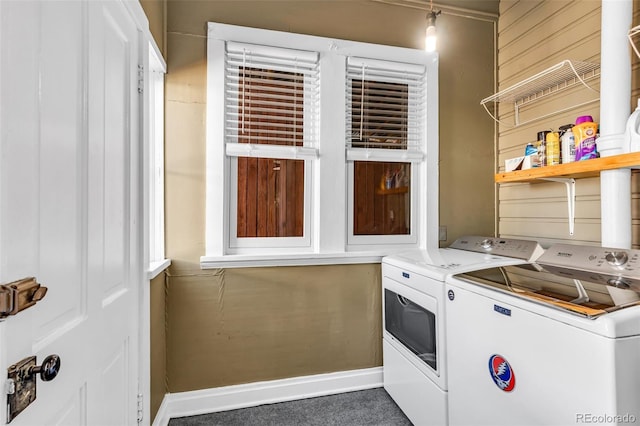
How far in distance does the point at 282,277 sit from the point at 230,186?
67 centimetres

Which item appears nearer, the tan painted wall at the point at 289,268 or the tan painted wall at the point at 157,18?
the tan painted wall at the point at 157,18

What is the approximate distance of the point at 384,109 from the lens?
2.40 metres

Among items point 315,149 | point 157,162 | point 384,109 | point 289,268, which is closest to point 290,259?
point 289,268

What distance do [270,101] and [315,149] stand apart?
43cm

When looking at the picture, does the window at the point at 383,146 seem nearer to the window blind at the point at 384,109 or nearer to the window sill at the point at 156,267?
the window blind at the point at 384,109

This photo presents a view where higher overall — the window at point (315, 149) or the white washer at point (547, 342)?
the window at point (315, 149)

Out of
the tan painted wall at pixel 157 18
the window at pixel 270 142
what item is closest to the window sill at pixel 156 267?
the window at pixel 270 142

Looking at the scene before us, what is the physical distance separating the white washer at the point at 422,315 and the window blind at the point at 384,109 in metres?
0.75

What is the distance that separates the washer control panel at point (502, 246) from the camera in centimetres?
186
